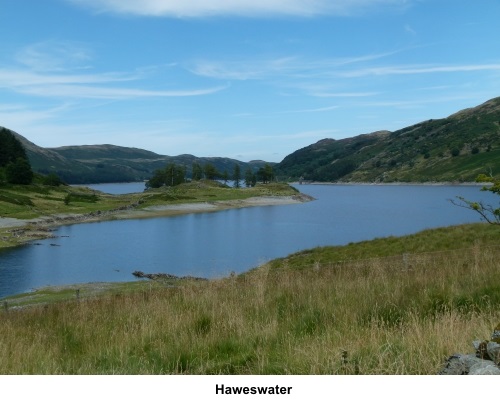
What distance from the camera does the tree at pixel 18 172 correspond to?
12862 centimetres

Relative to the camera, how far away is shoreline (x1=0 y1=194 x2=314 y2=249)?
80981 millimetres

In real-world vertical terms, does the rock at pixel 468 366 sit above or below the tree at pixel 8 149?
below

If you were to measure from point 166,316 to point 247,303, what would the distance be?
1.68 m

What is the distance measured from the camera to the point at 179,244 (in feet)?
236

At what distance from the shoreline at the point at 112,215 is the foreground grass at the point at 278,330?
68049 mm

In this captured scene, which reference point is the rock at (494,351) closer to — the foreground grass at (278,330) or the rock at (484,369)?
the rock at (484,369)

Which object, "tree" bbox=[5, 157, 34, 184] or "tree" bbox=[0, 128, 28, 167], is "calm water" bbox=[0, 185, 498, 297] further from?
"tree" bbox=[0, 128, 28, 167]

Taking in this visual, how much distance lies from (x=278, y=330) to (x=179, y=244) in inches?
2583

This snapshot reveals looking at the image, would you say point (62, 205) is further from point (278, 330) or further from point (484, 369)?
point (484, 369)

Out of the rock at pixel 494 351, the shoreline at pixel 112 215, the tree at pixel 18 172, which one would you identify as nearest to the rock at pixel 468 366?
the rock at pixel 494 351

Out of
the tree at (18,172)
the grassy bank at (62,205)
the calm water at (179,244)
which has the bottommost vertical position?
the calm water at (179,244)

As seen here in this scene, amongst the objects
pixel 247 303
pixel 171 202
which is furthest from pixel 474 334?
pixel 171 202

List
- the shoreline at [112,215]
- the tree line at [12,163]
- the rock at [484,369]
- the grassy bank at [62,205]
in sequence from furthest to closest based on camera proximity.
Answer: the tree line at [12,163] < the grassy bank at [62,205] < the shoreline at [112,215] < the rock at [484,369]

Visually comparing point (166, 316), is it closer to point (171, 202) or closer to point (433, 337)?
point (433, 337)
